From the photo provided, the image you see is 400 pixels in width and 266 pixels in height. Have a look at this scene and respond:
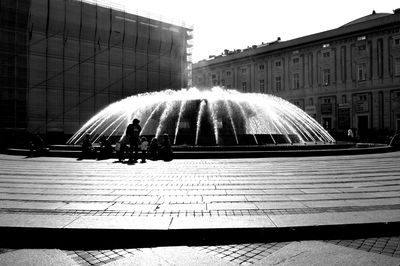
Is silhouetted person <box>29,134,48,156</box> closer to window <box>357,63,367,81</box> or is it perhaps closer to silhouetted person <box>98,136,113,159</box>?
silhouetted person <box>98,136,113,159</box>

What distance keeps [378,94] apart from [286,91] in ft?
43.9

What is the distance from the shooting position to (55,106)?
33625 mm

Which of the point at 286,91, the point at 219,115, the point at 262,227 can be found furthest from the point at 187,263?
the point at 286,91

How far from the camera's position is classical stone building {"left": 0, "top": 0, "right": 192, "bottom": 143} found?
31.0 metres

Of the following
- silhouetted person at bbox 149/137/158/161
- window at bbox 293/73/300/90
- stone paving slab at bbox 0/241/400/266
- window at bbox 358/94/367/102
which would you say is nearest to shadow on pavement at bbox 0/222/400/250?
stone paving slab at bbox 0/241/400/266

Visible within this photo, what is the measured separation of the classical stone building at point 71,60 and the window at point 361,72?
76.4 feet

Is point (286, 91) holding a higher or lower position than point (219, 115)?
higher

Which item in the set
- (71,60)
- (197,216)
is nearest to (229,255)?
(197,216)

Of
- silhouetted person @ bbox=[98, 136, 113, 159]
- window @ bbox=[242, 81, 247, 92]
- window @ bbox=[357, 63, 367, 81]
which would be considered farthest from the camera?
window @ bbox=[242, 81, 247, 92]

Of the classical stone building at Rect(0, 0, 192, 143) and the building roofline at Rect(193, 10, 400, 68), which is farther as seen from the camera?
the building roofline at Rect(193, 10, 400, 68)

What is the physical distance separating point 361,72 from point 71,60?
33.5m

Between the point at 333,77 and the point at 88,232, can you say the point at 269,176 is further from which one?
the point at 333,77

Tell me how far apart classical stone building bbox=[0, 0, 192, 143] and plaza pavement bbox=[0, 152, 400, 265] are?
1057 inches

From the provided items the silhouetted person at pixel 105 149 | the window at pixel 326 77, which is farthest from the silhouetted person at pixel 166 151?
the window at pixel 326 77
